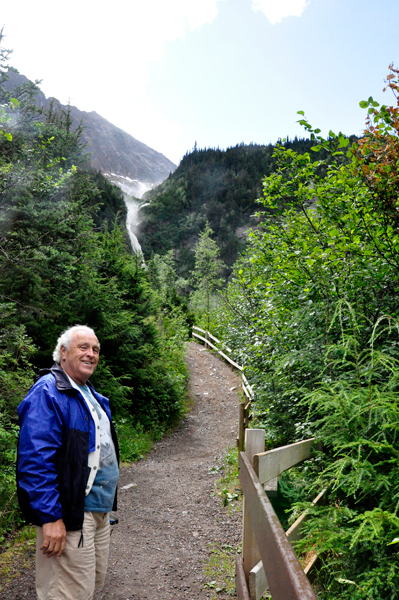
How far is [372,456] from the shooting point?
2.66 metres

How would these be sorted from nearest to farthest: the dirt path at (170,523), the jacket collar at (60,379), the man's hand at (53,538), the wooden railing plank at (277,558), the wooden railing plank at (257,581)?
the wooden railing plank at (277,558) → the man's hand at (53,538) → the jacket collar at (60,379) → the wooden railing plank at (257,581) → the dirt path at (170,523)

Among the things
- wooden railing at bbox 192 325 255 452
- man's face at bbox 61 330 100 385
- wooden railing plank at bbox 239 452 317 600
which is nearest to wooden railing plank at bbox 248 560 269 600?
wooden railing plank at bbox 239 452 317 600

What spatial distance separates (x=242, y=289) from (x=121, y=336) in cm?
312

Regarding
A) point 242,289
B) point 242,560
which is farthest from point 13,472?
point 242,289

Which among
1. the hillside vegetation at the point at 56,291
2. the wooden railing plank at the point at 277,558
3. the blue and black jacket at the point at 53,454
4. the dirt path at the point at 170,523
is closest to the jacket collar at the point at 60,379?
the blue and black jacket at the point at 53,454

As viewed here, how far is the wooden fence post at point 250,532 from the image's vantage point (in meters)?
2.93

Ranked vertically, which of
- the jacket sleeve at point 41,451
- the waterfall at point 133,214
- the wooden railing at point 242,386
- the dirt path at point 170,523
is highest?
the waterfall at point 133,214

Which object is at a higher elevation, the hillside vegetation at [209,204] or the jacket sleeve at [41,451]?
the hillside vegetation at [209,204]

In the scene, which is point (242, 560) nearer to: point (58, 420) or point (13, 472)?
point (58, 420)

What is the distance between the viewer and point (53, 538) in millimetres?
2152

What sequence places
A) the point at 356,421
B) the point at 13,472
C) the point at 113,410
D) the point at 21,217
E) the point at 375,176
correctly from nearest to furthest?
the point at 356,421 → the point at 375,176 → the point at 13,472 → the point at 21,217 → the point at 113,410

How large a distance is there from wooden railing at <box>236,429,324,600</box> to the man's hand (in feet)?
3.40

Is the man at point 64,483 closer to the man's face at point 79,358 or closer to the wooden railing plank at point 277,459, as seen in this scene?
the man's face at point 79,358

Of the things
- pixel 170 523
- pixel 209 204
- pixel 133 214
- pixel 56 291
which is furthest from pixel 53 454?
pixel 209 204
